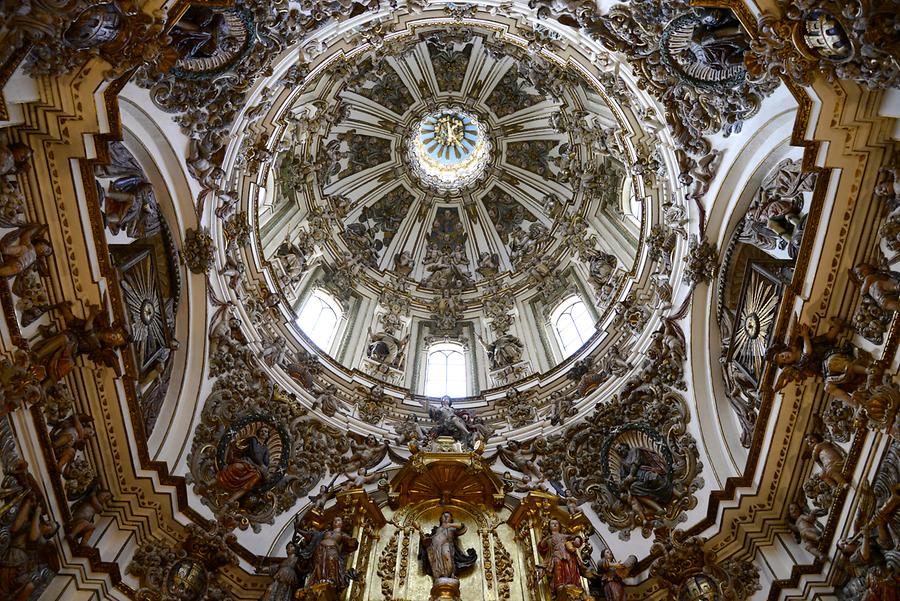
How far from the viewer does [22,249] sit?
827 cm

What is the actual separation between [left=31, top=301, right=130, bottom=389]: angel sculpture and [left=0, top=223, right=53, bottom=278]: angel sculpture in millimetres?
876

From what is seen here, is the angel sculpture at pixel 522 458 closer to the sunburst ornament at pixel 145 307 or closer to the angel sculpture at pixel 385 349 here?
the angel sculpture at pixel 385 349

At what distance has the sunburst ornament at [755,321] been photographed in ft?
36.2

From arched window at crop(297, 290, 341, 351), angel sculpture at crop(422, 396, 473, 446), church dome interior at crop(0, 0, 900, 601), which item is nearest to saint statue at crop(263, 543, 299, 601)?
church dome interior at crop(0, 0, 900, 601)

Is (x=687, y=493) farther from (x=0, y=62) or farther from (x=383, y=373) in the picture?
(x=0, y=62)

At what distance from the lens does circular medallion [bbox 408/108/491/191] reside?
86.0 feet

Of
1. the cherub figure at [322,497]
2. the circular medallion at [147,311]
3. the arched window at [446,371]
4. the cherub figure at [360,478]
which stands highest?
the arched window at [446,371]

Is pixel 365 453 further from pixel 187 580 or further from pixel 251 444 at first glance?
pixel 187 580

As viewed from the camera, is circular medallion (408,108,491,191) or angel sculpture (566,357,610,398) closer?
angel sculpture (566,357,610,398)

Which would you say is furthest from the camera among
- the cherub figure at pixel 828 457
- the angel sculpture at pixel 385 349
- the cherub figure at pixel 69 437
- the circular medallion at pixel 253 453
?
the angel sculpture at pixel 385 349

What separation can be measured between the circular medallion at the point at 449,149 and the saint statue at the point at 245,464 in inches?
606

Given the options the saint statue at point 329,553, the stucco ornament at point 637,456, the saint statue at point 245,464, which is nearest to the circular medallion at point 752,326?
the stucco ornament at point 637,456

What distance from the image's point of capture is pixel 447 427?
15719mm

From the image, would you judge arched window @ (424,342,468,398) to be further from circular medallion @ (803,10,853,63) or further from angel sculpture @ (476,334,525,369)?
circular medallion @ (803,10,853,63)
